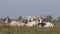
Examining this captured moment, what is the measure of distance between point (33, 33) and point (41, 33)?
1.57 feet

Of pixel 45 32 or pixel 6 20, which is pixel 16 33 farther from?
pixel 6 20

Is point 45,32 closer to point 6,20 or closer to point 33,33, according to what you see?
point 33,33

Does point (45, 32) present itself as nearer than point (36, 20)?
Yes

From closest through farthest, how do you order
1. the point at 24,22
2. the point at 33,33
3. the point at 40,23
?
the point at 33,33, the point at 40,23, the point at 24,22

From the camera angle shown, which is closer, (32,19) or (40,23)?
(40,23)

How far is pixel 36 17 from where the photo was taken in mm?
19984

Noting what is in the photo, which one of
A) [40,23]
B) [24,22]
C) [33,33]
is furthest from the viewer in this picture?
[24,22]

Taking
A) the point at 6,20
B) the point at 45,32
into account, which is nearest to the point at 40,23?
the point at 6,20

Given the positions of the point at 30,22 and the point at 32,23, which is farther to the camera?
the point at 30,22

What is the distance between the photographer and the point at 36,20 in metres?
20.1

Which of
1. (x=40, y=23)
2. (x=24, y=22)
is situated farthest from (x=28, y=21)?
(x=40, y=23)

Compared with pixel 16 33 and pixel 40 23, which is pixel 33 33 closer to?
pixel 16 33

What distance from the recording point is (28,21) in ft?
66.6

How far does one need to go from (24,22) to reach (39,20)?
1.51 m
